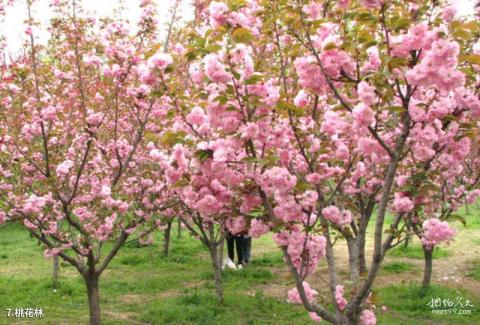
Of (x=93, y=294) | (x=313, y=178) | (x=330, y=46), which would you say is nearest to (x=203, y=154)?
(x=313, y=178)

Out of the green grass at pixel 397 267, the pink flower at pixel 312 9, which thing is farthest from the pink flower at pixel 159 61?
the green grass at pixel 397 267

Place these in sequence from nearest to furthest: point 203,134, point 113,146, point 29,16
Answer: point 203,134 < point 29,16 < point 113,146

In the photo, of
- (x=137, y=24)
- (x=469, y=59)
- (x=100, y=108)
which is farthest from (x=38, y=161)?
(x=469, y=59)

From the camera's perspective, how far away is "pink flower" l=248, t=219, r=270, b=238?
3.75 m

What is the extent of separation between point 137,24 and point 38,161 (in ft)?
10.2

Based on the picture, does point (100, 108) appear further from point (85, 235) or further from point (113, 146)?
point (85, 235)

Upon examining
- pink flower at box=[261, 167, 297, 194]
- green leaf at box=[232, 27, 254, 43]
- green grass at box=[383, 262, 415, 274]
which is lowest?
green grass at box=[383, 262, 415, 274]

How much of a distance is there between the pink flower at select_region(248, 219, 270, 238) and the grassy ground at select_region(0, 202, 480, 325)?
3.13 m

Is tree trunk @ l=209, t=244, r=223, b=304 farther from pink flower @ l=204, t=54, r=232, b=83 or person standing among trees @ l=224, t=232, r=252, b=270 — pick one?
pink flower @ l=204, t=54, r=232, b=83

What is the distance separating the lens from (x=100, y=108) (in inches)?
290

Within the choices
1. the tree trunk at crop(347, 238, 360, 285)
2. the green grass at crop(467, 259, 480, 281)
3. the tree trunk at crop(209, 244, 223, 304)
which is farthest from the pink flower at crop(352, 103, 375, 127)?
the green grass at crop(467, 259, 480, 281)

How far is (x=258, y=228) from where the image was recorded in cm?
376

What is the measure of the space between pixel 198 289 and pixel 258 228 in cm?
674

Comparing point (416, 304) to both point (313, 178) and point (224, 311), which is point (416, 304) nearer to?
point (224, 311)
